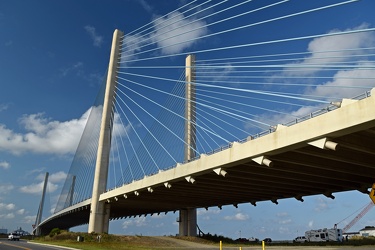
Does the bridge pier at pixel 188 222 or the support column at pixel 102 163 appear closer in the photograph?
the support column at pixel 102 163

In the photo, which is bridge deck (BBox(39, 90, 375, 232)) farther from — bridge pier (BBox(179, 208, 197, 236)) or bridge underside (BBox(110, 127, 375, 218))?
bridge pier (BBox(179, 208, 197, 236))

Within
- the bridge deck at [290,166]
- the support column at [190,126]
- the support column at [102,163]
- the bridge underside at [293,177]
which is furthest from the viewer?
the support column at [102,163]

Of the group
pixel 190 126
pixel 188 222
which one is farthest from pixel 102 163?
pixel 188 222

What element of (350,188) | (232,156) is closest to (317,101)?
(232,156)

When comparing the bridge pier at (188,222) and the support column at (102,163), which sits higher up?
the support column at (102,163)

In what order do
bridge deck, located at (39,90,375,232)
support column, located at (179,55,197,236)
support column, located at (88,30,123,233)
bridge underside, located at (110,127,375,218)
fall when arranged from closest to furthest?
1. bridge deck, located at (39,90,375,232)
2. bridge underside, located at (110,127,375,218)
3. support column, located at (179,55,197,236)
4. support column, located at (88,30,123,233)

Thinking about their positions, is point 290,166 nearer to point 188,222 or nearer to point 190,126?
point 190,126

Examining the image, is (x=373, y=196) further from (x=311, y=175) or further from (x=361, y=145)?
(x=311, y=175)

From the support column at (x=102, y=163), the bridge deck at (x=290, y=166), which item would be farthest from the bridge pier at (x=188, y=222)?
the support column at (x=102, y=163)

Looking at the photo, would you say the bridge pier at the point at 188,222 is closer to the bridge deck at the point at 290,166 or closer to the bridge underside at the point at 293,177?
the bridge underside at the point at 293,177

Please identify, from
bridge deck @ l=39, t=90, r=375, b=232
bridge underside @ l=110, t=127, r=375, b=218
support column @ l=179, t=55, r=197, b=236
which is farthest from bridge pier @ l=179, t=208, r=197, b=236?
bridge deck @ l=39, t=90, r=375, b=232

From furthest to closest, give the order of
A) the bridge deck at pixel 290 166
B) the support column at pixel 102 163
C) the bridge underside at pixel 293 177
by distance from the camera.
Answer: the support column at pixel 102 163 < the bridge underside at pixel 293 177 < the bridge deck at pixel 290 166

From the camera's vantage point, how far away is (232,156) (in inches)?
976

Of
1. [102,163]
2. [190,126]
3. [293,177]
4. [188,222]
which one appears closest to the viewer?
[293,177]
